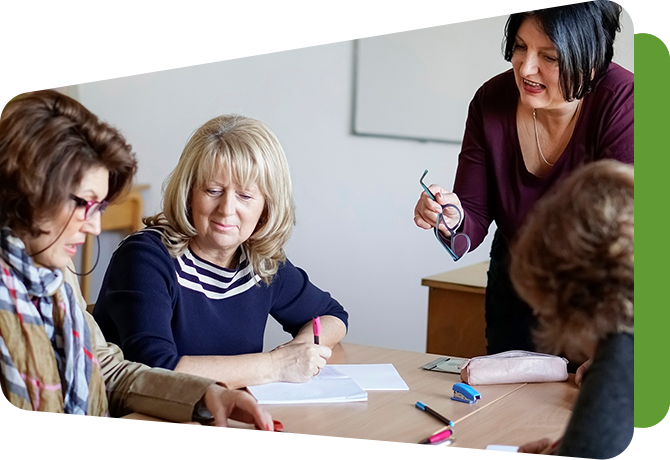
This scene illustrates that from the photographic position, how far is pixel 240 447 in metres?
1.28

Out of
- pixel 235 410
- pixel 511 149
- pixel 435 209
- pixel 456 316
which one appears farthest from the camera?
pixel 456 316

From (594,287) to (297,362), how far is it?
0.83 meters

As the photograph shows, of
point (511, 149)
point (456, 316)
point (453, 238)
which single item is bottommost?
point (456, 316)

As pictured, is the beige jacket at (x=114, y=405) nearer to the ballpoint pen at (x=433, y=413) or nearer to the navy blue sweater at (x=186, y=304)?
the navy blue sweater at (x=186, y=304)

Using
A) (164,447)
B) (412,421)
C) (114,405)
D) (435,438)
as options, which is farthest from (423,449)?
(114,405)

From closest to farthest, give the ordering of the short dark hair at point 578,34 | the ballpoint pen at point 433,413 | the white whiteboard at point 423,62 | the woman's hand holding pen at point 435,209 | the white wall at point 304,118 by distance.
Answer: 1. the ballpoint pen at point 433,413
2. the short dark hair at point 578,34
3. the woman's hand holding pen at point 435,209
4. the white whiteboard at point 423,62
5. the white wall at point 304,118

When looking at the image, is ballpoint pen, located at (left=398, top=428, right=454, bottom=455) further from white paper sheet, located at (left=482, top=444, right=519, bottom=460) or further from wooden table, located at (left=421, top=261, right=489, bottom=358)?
wooden table, located at (left=421, top=261, right=489, bottom=358)

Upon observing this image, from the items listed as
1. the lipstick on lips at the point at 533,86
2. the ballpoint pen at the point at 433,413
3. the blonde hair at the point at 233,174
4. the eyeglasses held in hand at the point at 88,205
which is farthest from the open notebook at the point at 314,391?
the lipstick on lips at the point at 533,86

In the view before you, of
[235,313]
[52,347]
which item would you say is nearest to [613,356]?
[52,347]

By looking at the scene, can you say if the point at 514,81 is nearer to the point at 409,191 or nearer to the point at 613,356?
the point at 613,356

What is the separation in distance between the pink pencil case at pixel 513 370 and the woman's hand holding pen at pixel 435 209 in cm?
37

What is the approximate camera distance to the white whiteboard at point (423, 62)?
132 inches

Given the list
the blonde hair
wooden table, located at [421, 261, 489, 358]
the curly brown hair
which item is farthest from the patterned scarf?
wooden table, located at [421, 261, 489, 358]

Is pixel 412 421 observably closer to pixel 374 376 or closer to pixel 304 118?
pixel 374 376
